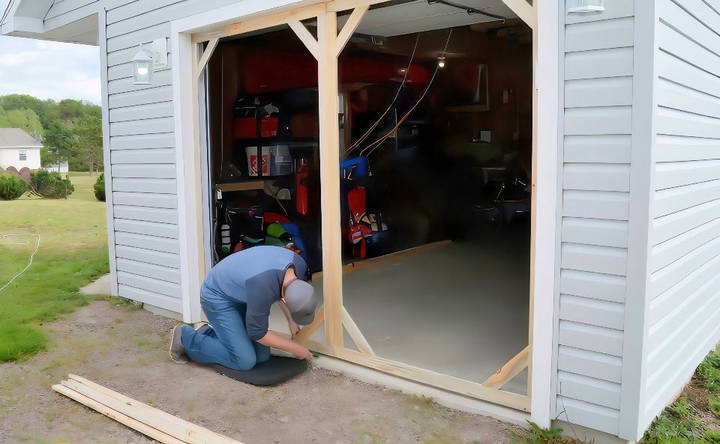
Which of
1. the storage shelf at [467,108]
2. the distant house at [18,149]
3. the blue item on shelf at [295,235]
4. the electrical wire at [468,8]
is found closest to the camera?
the electrical wire at [468,8]

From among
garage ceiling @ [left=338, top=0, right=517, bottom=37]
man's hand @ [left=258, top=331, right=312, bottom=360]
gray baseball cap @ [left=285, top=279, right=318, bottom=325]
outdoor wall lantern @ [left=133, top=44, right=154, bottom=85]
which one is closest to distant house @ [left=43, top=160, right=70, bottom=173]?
outdoor wall lantern @ [left=133, top=44, right=154, bottom=85]

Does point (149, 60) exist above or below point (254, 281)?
above

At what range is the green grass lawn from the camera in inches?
201

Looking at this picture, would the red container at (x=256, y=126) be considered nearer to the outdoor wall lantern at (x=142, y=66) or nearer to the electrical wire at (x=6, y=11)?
the outdoor wall lantern at (x=142, y=66)

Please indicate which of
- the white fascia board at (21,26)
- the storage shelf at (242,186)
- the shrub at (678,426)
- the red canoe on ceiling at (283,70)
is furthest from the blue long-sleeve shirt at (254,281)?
the white fascia board at (21,26)

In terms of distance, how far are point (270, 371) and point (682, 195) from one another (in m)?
2.60

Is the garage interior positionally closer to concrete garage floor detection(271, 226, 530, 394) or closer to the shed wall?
concrete garage floor detection(271, 226, 530, 394)

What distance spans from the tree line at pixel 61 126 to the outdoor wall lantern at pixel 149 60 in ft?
37.8

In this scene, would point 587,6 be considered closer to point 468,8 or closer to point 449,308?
point 468,8

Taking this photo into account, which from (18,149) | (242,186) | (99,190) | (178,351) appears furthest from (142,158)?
(18,149)

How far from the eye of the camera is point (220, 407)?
3.52 m

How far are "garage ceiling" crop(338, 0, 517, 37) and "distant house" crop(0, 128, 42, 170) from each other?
1329 cm

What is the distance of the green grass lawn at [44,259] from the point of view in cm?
509

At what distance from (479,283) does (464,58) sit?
383cm
